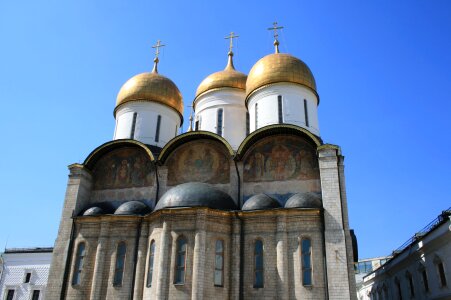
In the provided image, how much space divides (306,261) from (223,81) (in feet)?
31.7

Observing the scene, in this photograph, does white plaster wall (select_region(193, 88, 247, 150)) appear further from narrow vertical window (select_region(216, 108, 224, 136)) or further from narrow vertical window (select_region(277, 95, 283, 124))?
narrow vertical window (select_region(277, 95, 283, 124))

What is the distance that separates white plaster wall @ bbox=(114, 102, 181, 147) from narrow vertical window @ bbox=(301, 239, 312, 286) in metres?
7.98

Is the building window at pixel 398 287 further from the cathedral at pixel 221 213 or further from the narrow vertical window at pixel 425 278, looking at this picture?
the cathedral at pixel 221 213

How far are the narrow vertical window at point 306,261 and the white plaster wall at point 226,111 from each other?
648 cm

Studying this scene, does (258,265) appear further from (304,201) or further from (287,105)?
(287,105)

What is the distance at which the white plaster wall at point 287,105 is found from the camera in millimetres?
15695

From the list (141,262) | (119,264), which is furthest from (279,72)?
(119,264)

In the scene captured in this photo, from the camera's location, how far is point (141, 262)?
1273cm

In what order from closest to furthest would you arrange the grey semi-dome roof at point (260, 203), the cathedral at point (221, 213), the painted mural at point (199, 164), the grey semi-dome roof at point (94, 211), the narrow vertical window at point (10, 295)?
the cathedral at point (221, 213), the grey semi-dome roof at point (260, 203), the grey semi-dome roof at point (94, 211), the painted mural at point (199, 164), the narrow vertical window at point (10, 295)

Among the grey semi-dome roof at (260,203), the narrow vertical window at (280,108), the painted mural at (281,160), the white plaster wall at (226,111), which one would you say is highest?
the white plaster wall at (226,111)

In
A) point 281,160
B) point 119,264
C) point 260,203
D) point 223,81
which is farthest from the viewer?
point 223,81

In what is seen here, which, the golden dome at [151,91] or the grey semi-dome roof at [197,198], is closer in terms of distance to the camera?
the grey semi-dome roof at [197,198]

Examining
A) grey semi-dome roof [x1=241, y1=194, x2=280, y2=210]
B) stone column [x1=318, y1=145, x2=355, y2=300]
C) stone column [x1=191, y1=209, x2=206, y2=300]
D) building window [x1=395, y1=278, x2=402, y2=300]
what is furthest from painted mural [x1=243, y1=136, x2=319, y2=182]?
building window [x1=395, y1=278, x2=402, y2=300]

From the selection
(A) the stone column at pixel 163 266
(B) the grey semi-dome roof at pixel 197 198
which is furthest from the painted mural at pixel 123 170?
(A) the stone column at pixel 163 266
